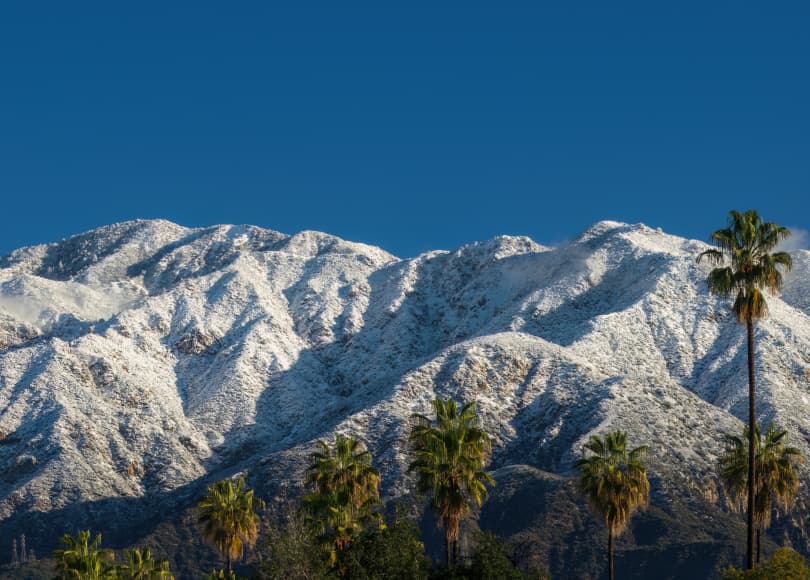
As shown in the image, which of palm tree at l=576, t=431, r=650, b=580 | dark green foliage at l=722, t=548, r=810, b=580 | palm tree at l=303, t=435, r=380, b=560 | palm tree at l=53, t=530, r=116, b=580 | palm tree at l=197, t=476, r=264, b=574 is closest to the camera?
dark green foliage at l=722, t=548, r=810, b=580

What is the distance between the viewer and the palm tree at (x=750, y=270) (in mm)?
64312

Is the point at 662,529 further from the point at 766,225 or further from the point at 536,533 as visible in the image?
the point at 766,225

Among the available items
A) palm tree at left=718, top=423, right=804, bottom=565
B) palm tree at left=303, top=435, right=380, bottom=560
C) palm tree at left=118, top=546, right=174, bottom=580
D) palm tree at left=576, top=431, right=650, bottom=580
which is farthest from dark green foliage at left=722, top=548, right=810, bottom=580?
palm tree at left=118, top=546, right=174, bottom=580

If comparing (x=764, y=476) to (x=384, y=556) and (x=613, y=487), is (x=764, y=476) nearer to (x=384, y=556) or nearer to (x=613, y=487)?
(x=613, y=487)

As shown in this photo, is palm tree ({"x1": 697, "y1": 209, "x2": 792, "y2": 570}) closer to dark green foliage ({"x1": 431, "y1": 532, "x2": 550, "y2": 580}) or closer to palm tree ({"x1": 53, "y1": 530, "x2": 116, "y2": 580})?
dark green foliage ({"x1": 431, "y1": 532, "x2": 550, "y2": 580})

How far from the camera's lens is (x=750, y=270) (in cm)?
6481

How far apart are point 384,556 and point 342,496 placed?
7.66m

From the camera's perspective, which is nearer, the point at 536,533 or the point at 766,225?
the point at 766,225

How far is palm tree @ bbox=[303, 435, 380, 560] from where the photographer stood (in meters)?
69.6

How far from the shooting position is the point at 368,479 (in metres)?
77.8

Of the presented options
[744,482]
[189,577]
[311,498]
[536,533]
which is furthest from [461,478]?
[189,577]

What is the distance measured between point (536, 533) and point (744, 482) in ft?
390

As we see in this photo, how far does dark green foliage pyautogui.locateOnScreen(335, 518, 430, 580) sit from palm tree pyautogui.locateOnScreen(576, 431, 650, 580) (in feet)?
37.6

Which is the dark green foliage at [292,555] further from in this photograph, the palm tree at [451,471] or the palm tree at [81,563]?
the palm tree at [81,563]
